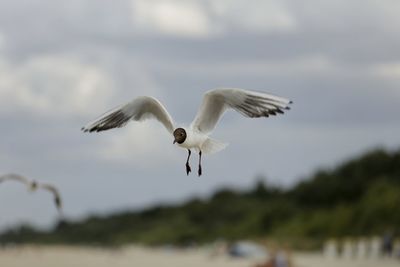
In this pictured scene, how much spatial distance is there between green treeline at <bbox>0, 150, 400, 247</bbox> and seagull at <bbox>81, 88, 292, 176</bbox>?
3921cm

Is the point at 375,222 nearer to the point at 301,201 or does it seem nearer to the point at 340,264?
the point at 340,264

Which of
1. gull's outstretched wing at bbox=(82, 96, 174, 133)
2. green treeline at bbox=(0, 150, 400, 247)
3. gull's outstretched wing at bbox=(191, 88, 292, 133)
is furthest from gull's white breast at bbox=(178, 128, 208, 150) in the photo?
green treeline at bbox=(0, 150, 400, 247)

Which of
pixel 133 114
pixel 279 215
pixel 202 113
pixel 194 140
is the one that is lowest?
pixel 194 140

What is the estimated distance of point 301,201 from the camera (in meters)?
78.2

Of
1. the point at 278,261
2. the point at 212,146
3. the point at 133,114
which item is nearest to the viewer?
the point at 212,146

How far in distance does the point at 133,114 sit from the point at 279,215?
57.6 metres

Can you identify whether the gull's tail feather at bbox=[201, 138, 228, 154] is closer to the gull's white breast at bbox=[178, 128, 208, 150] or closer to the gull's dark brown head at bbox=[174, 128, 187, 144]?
the gull's white breast at bbox=[178, 128, 208, 150]

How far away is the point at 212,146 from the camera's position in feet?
40.8

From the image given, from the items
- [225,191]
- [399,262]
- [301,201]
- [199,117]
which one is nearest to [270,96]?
[199,117]

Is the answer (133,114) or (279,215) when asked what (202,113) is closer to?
(133,114)

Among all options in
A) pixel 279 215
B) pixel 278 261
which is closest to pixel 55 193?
pixel 278 261

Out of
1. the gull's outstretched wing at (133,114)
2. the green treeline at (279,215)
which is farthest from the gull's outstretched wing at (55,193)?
the green treeline at (279,215)

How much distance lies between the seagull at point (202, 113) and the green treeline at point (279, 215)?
3921cm

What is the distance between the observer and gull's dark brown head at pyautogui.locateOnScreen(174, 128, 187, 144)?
11.7 m
